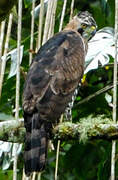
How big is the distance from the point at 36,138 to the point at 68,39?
925 millimetres

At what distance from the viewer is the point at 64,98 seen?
2.13 metres

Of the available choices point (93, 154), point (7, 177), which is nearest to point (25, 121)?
point (7, 177)

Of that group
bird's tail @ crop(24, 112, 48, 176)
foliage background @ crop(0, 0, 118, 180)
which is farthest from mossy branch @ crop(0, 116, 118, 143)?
foliage background @ crop(0, 0, 118, 180)

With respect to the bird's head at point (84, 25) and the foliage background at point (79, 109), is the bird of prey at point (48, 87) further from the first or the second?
the foliage background at point (79, 109)

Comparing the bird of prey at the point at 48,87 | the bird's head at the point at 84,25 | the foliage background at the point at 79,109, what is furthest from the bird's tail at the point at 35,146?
the bird's head at the point at 84,25

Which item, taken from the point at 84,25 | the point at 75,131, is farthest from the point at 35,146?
the point at 84,25

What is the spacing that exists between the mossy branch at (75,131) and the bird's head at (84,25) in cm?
121

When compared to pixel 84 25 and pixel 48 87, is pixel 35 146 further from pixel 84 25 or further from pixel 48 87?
pixel 84 25

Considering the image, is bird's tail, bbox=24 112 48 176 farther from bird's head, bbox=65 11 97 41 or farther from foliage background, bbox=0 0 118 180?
bird's head, bbox=65 11 97 41

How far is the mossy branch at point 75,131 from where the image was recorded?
1.46 metres

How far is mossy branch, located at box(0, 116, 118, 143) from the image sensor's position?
146 centimetres

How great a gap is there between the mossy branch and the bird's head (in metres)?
1.21

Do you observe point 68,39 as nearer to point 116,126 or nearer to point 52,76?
point 52,76

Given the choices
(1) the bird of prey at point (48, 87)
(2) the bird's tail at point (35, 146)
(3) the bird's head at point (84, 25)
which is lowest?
(2) the bird's tail at point (35, 146)
